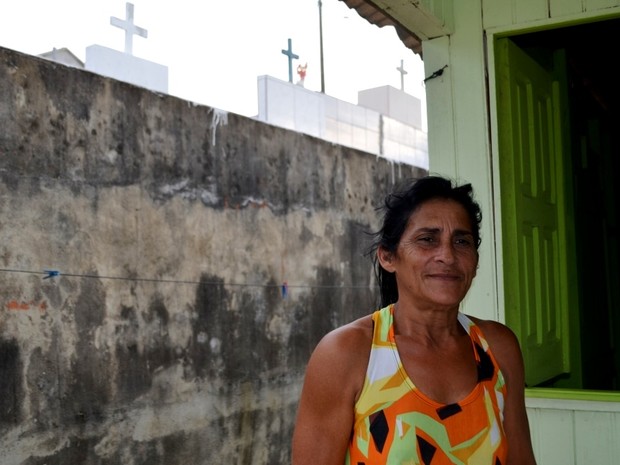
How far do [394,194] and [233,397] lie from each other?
4.07m

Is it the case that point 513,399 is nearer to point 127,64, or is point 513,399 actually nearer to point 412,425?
point 412,425

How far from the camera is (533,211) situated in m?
3.25

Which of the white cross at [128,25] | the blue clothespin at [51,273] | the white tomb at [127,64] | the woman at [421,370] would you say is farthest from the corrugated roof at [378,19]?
the white cross at [128,25]

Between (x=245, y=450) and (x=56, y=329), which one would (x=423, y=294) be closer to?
(x=56, y=329)

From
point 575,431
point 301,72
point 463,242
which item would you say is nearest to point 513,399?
point 463,242

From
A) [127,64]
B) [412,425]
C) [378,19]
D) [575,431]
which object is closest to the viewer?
[412,425]

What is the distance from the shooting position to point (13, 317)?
4.05 metres

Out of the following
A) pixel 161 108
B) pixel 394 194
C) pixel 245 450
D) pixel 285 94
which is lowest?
pixel 245 450

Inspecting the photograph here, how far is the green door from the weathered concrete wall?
260 cm

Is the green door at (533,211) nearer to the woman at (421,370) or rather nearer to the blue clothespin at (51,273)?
the woman at (421,370)

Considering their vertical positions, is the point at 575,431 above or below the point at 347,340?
below

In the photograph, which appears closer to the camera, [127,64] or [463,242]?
[463,242]

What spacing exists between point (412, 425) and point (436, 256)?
391 millimetres

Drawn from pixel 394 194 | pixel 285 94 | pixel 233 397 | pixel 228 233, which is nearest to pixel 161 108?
pixel 228 233
